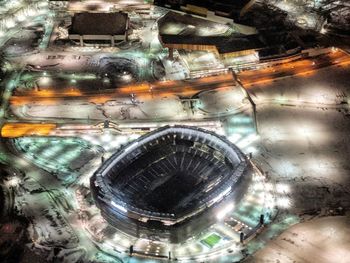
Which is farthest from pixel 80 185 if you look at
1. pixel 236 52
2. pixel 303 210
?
pixel 236 52

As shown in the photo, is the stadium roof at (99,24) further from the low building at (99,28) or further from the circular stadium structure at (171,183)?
the circular stadium structure at (171,183)

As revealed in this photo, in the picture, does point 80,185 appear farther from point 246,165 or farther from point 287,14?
point 287,14

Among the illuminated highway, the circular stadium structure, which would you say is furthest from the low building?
the circular stadium structure

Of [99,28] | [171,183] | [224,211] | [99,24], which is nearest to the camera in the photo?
[224,211]

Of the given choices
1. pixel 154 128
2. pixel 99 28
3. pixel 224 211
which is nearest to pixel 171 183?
pixel 224 211

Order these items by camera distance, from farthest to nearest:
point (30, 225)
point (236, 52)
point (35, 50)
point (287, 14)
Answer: point (287, 14)
point (35, 50)
point (236, 52)
point (30, 225)

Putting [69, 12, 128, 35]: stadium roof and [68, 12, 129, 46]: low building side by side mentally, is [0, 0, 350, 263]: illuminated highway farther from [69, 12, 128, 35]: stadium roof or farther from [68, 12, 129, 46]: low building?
[69, 12, 128, 35]: stadium roof

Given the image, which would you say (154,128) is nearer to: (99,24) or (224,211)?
(224,211)
